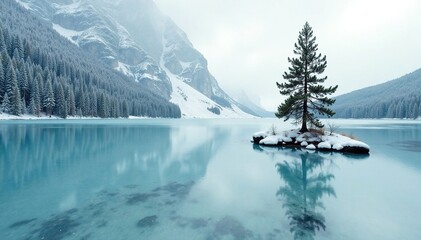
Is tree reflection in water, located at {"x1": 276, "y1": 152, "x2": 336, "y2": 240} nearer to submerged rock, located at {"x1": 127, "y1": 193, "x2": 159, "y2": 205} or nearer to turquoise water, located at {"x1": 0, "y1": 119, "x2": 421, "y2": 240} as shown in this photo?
turquoise water, located at {"x1": 0, "y1": 119, "x2": 421, "y2": 240}

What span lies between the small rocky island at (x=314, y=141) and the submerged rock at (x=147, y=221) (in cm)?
2728

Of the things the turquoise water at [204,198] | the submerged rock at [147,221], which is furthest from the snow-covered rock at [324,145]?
the submerged rock at [147,221]

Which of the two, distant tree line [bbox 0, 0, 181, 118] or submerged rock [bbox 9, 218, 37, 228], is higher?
distant tree line [bbox 0, 0, 181, 118]

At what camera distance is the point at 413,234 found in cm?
884

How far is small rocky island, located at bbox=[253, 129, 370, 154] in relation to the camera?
29.7 m

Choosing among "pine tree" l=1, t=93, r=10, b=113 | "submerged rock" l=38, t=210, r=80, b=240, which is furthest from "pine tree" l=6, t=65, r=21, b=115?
"submerged rock" l=38, t=210, r=80, b=240

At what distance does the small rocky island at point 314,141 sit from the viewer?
2966 centimetres

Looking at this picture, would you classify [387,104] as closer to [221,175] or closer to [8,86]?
[221,175]

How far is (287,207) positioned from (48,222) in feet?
33.6

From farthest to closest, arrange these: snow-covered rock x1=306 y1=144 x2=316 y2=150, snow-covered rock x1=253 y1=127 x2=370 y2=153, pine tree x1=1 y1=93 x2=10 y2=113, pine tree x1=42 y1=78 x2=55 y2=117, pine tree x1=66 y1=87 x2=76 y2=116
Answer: pine tree x1=66 y1=87 x2=76 y2=116 → pine tree x1=42 y1=78 x2=55 y2=117 → pine tree x1=1 y1=93 x2=10 y2=113 → snow-covered rock x1=306 y1=144 x2=316 y2=150 → snow-covered rock x1=253 y1=127 x2=370 y2=153

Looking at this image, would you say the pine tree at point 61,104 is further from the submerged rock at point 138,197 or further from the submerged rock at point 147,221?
the submerged rock at point 147,221

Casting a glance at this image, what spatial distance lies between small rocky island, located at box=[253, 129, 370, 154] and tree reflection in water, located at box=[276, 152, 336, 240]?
22.8ft

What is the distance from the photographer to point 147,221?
31.2 ft

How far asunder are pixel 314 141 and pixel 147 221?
97.9 ft
